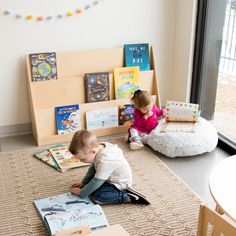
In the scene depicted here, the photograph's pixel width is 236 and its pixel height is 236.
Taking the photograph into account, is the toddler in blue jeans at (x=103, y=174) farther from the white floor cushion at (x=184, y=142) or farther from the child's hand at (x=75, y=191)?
the white floor cushion at (x=184, y=142)

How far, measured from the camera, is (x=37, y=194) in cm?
194

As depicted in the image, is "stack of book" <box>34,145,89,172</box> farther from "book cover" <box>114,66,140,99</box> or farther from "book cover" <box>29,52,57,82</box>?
"book cover" <box>114,66,140,99</box>

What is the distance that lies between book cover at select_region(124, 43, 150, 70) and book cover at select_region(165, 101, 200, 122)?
45 centimetres

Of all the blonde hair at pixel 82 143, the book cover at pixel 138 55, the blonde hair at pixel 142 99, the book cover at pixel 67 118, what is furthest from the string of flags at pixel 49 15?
the blonde hair at pixel 82 143

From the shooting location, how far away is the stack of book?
2.21 meters

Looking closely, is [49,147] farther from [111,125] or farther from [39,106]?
[111,125]

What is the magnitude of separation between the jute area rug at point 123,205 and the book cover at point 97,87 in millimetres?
502

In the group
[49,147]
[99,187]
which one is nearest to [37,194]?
[99,187]

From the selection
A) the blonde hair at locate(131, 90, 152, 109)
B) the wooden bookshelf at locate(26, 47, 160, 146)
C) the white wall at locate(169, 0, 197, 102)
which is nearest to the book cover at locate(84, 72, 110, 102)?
the wooden bookshelf at locate(26, 47, 160, 146)

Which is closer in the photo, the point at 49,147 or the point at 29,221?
the point at 29,221

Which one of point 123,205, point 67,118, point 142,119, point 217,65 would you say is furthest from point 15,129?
point 217,65

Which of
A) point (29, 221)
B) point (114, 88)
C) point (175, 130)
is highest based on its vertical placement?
point (114, 88)

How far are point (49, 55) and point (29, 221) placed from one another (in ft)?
4.13

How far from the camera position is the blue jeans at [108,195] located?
1833 mm
